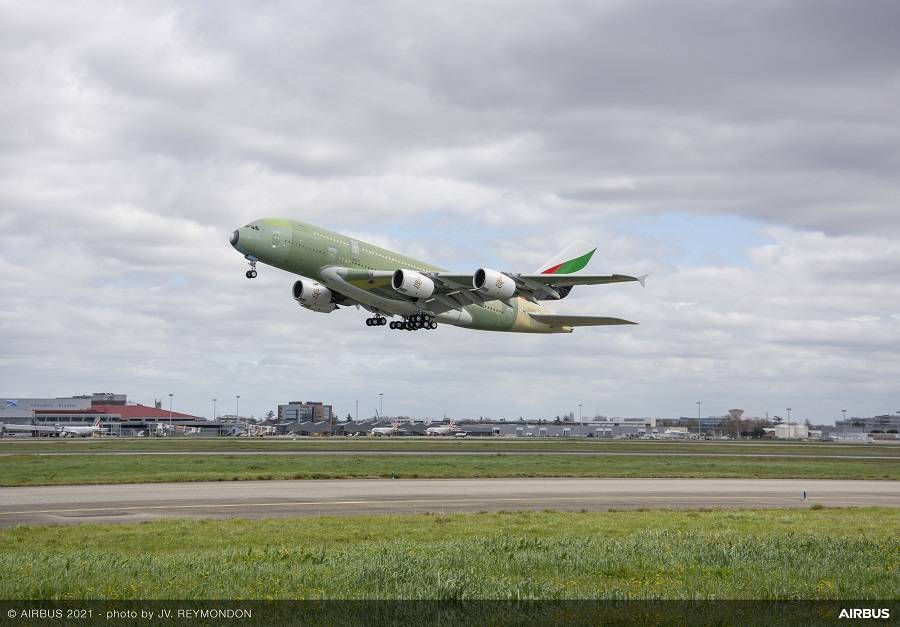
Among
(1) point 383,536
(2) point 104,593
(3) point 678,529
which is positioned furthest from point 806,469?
(2) point 104,593

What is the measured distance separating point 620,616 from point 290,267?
42.8m

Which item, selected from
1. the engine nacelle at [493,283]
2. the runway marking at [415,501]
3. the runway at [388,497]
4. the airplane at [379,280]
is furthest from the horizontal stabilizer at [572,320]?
the runway marking at [415,501]

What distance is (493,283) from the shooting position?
5147 cm

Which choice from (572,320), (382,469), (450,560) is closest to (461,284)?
(382,469)

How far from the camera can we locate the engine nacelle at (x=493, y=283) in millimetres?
51312

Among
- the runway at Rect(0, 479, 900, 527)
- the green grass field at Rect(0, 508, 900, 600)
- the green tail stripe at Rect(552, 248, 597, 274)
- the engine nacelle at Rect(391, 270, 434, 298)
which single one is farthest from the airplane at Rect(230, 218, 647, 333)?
the green grass field at Rect(0, 508, 900, 600)

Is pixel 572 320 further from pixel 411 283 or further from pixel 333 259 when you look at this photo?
pixel 333 259

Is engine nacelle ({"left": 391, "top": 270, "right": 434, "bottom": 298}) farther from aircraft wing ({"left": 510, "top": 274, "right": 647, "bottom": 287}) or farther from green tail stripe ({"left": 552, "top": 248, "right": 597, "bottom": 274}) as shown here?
green tail stripe ({"left": 552, "top": 248, "right": 597, "bottom": 274})

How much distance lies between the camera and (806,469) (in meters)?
57.5

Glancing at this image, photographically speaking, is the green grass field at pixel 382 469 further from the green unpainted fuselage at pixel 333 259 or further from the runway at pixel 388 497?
the green unpainted fuselage at pixel 333 259

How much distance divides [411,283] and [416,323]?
9.29 m

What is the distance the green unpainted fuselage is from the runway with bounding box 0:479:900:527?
613 inches

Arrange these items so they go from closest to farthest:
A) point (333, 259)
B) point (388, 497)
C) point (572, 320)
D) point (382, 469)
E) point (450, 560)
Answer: point (450, 560) < point (388, 497) < point (382, 469) < point (333, 259) < point (572, 320)

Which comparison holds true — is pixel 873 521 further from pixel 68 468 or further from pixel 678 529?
pixel 68 468
